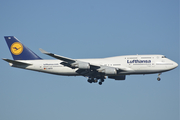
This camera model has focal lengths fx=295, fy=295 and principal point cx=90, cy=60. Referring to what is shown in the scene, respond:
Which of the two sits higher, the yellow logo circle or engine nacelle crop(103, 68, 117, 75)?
the yellow logo circle

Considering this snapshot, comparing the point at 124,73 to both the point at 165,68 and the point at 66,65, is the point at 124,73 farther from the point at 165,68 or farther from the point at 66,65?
the point at 66,65

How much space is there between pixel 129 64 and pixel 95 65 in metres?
6.29

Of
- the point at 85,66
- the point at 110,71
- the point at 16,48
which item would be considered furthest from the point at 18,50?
the point at 110,71

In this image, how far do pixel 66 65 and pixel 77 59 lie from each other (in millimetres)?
4146

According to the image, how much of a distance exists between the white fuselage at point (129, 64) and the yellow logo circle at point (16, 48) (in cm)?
386

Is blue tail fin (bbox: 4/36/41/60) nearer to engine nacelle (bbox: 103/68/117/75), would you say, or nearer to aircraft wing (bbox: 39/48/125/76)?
aircraft wing (bbox: 39/48/125/76)

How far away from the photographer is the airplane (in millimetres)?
53406

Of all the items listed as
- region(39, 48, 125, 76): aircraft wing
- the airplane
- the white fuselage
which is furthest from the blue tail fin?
region(39, 48, 125, 76): aircraft wing

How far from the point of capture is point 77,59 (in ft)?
189

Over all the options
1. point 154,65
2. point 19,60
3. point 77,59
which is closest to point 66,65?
point 77,59

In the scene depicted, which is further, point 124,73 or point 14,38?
point 14,38

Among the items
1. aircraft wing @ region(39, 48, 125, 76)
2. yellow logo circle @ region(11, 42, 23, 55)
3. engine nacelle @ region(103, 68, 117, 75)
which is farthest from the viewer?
yellow logo circle @ region(11, 42, 23, 55)

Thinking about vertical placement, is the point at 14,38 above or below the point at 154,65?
above

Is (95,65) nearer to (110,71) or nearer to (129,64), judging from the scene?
(110,71)
